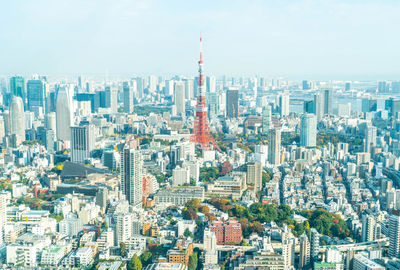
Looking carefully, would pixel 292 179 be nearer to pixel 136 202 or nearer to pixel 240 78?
pixel 136 202

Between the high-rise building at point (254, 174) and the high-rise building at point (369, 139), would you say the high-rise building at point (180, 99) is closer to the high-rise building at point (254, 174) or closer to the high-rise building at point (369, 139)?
the high-rise building at point (369, 139)

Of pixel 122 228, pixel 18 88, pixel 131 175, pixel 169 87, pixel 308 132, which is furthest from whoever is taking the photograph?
pixel 169 87

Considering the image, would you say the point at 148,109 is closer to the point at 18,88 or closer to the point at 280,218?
the point at 18,88

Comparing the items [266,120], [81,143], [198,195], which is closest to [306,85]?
[266,120]

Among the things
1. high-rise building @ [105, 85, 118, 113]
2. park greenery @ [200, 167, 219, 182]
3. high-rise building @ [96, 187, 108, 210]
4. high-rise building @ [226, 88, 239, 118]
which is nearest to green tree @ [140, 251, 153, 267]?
high-rise building @ [96, 187, 108, 210]

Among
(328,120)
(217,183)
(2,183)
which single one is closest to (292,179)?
(217,183)
